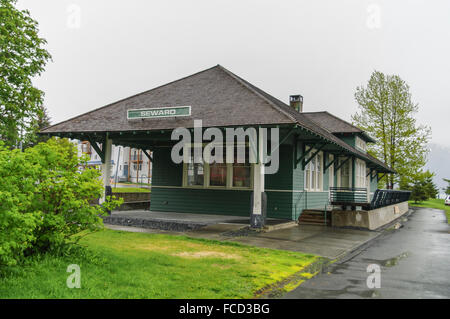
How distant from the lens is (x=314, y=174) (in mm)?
19969

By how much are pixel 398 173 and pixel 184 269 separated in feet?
115

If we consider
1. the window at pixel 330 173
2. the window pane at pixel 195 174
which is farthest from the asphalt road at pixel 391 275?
the window at pixel 330 173

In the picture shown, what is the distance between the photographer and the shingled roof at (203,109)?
44.9 feet

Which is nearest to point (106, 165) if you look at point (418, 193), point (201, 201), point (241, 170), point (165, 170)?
point (165, 170)

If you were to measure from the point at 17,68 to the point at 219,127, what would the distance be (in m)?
10.2

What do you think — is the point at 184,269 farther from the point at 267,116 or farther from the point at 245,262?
the point at 267,116

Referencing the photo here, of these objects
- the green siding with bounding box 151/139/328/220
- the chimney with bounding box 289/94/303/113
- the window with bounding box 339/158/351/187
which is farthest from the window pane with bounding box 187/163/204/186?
the window with bounding box 339/158/351/187

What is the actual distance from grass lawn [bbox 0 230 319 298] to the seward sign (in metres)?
6.50

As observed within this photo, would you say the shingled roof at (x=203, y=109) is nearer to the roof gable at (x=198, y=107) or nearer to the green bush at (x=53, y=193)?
the roof gable at (x=198, y=107)

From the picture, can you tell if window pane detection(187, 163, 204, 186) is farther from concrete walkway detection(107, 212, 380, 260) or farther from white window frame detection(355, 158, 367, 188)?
white window frame detection(355, 158, 367, 188)

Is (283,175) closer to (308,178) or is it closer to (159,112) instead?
(308,178)

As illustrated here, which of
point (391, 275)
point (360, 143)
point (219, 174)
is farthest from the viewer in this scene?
point (360, 143)

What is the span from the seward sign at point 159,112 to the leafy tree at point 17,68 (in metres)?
5.61

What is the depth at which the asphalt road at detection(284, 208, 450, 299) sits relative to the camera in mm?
6047
